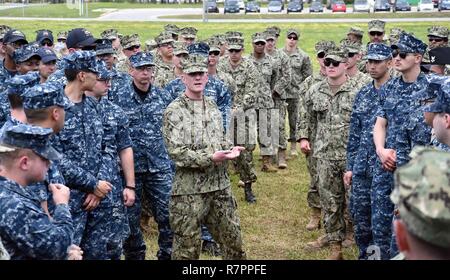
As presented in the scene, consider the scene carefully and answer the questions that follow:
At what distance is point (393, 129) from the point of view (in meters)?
6.25

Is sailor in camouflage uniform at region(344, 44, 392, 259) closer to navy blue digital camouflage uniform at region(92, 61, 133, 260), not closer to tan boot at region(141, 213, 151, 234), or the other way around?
navy blue digital camouflage uniform at region(92, 61, 133, 260)

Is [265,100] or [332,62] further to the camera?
[265,100]

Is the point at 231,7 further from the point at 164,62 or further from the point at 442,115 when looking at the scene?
the point at 442,115

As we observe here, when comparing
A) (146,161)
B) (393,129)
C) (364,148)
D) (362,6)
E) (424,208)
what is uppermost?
(362,6)

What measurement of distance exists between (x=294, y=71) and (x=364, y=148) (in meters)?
6.11

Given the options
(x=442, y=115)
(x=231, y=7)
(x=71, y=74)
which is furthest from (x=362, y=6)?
(x=442, y=115)

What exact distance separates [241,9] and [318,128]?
44.8m

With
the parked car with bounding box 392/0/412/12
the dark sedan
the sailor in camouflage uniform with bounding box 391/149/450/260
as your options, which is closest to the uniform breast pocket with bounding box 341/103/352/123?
the sailor in camouflage uniform with bounding box 391/149/450/260

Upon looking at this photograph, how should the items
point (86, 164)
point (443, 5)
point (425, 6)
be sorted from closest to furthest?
point (86, 164), point (443, 5), point (425, 6)

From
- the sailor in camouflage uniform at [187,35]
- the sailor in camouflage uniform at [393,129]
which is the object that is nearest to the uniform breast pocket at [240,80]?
the sailor in camouflage uniform at [187,35]

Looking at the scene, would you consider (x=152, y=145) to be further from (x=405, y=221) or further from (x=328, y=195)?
(x=405, y=221)

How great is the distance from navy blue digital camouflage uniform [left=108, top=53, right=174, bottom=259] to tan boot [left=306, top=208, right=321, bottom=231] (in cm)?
228

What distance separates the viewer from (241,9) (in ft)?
169

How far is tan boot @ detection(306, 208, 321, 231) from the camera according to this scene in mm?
8828
